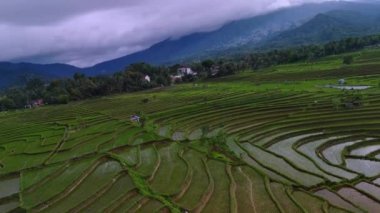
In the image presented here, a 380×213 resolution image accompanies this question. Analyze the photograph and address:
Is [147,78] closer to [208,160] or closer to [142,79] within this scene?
[142,79]

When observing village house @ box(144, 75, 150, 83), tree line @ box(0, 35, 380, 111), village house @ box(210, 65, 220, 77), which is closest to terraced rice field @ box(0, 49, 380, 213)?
tree line @ box(0, 35, 380, 111)

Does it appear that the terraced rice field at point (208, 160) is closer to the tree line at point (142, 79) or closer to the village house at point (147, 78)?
the tree line at point (142, 79)

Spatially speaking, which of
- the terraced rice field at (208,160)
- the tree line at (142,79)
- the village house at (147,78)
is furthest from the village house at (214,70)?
the terraced rice field at (208,160)

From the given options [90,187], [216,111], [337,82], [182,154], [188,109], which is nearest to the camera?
[90,187]

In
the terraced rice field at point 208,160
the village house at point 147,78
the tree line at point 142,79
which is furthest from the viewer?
the village house at point 147,78

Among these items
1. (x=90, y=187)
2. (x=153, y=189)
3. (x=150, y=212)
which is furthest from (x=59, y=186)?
(x=150, y=212)

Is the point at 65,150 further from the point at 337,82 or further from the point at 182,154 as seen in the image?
the point at 337,82

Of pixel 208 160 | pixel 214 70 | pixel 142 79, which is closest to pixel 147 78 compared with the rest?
pixel 142 79

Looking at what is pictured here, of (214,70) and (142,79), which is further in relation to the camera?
(214,70)
